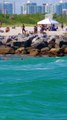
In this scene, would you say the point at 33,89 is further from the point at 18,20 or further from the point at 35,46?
the point at 18,20

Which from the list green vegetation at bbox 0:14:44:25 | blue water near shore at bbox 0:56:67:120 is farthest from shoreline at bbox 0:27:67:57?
green vegetation at bbox 0:14:44:25

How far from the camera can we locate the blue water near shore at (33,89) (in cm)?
1892

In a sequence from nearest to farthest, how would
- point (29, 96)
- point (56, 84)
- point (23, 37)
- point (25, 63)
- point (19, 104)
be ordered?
point (19, 104), point (29, 96), point (56, 84), point (25, 63), point (23, 37)

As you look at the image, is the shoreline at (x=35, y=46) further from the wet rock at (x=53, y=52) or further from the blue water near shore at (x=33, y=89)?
the blue water near shore at (x=33, y=89)

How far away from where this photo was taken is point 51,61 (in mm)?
38469

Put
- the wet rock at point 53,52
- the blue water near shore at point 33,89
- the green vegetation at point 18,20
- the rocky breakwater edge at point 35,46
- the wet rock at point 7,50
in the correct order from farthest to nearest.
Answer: the green vegetation at point 18,20 → the wet rock at point 7,50 → the rocky breakwater edge at point 35,46 → the wet rock at point 53,52 → the blue water near shore at point 33,89

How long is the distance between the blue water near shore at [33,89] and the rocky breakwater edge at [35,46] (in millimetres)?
3241

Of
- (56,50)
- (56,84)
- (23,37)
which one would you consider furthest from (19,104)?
(23,37)

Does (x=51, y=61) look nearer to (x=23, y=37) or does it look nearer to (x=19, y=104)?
(x=23, y=37)

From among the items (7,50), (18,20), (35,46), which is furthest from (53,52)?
(18,20)

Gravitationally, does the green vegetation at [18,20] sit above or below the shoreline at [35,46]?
above

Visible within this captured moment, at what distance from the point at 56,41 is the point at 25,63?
6.89 m

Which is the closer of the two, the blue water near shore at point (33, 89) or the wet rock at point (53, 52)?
the blue water near shore at point (33, 89)

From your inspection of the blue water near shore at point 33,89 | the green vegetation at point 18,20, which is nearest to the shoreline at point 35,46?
the blue water near shore at point 33,89
